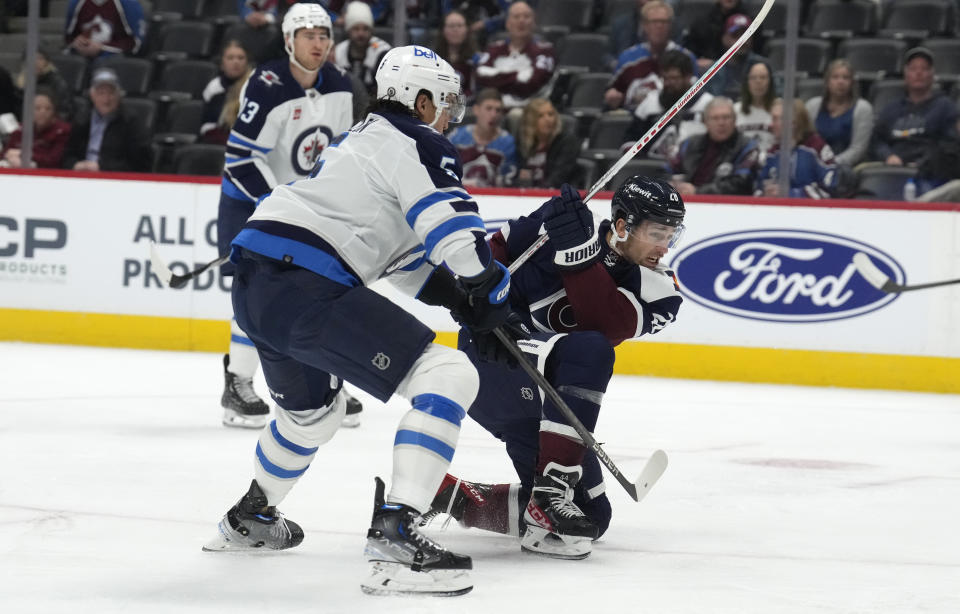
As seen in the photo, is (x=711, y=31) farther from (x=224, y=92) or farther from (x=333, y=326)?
(x=333, y=326)

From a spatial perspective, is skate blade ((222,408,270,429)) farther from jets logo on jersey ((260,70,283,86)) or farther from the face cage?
the face cage

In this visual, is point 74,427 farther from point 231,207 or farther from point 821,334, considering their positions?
point 821,334

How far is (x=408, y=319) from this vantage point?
2645mm

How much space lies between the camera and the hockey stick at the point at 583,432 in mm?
2816

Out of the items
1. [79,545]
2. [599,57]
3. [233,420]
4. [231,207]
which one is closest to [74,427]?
[233,420]

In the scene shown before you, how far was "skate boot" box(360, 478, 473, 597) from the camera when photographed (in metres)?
2.57

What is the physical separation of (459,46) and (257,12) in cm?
126

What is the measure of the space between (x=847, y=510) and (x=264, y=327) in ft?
5.57

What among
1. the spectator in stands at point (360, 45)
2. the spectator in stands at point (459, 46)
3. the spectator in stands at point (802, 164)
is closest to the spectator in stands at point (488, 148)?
the spectator in stands at point (459, 46)

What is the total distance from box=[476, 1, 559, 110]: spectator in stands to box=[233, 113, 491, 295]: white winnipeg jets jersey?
463 cm

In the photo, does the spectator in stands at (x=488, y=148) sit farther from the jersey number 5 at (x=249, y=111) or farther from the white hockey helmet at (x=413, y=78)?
the white hockey helmet at (x=413, y=78)

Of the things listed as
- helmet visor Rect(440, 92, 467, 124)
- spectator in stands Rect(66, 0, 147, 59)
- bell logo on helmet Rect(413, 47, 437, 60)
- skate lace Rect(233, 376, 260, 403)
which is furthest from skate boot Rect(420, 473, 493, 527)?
spectator in stands Rect(66, 0, 147, 59)

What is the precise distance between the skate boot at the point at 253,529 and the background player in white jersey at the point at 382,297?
20 cm

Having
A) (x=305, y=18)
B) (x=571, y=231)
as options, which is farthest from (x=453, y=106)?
(x=305, y=18)
